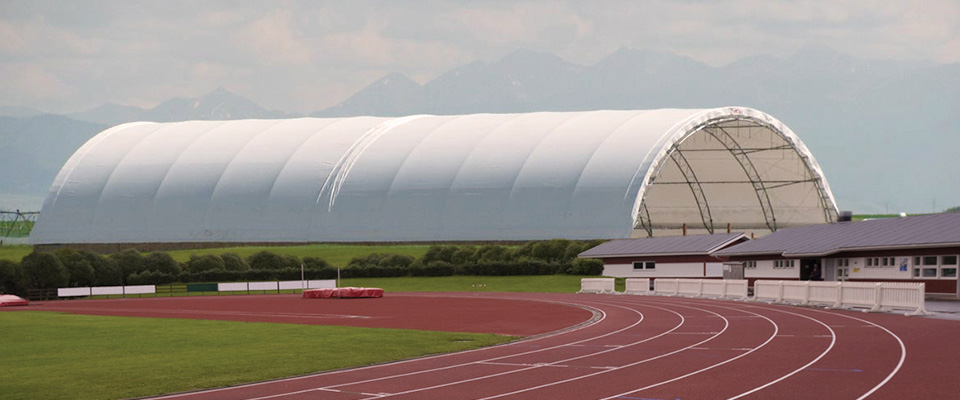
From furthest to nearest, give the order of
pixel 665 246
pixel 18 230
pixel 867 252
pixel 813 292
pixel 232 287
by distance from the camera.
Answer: pixel 18 230, pixel 232 287, pixel 665 246, pixel 867 252, pixel 813 292

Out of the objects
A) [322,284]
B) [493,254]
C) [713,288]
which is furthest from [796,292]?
[322,284]

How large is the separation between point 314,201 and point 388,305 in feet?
145

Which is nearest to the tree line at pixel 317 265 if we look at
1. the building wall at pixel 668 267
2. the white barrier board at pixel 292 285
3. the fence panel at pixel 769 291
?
the building wall at pixel 668 267

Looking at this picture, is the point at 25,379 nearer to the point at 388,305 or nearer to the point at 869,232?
the point at 388,305

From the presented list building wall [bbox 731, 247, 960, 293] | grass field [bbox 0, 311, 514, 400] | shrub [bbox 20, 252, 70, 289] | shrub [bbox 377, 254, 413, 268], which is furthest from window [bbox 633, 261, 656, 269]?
shrub [bbox 20, 252, 70, 289]

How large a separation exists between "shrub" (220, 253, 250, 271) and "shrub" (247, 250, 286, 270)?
687 mm

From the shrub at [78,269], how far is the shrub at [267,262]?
11404mm

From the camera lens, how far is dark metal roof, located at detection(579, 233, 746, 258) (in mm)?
62319

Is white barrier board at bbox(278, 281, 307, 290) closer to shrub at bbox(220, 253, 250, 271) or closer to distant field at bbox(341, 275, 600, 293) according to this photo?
distant field at bbox(341, 275, 600, 293)

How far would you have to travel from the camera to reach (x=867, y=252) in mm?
45812

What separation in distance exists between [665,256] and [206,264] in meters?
32.8

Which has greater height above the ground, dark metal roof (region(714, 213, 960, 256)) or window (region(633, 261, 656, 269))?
dark metal roof (region(714, 213, 960, 256))

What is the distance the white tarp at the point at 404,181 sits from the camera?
82.2 metres

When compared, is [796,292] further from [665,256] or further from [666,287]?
[665,256]
